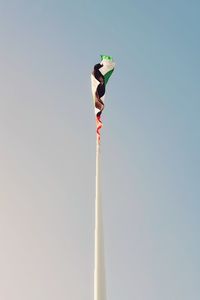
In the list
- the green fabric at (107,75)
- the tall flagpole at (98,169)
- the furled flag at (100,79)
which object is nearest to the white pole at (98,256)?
the tall flagpole at (98,169)

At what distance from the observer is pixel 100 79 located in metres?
59.2

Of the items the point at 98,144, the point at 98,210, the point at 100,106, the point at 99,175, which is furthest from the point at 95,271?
the point at 100,106

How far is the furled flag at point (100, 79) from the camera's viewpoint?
58562 mm

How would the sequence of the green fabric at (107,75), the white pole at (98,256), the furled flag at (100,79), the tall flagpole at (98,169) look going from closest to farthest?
the white pole at (98,256) < the tall flagpole at (98,169) < the furled flag at (100,79) < the green fabric at (107,75)

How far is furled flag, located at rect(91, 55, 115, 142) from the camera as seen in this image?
58.6m

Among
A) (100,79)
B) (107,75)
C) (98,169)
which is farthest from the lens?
(107,75)

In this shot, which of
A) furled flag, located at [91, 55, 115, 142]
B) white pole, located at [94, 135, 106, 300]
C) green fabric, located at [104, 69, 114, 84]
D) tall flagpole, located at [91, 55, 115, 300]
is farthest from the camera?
green fabric, located at [104, 69, 114, 84]

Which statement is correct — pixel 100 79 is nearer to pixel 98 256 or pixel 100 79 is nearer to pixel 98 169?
pixel 98 169

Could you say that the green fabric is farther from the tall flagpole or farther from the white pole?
the white pole

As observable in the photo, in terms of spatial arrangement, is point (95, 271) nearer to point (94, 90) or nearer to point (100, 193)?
point (100, 193)

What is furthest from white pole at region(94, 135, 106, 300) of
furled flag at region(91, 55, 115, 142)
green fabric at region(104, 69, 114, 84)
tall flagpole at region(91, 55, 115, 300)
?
green fabric at region(104, 69, 114, 84)

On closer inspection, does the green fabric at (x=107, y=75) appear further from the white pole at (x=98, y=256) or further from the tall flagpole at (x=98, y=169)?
the white pole at (x=98, y=256)

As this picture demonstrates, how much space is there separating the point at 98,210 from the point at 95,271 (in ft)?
18.6

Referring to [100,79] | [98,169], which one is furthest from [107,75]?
[98,169]
